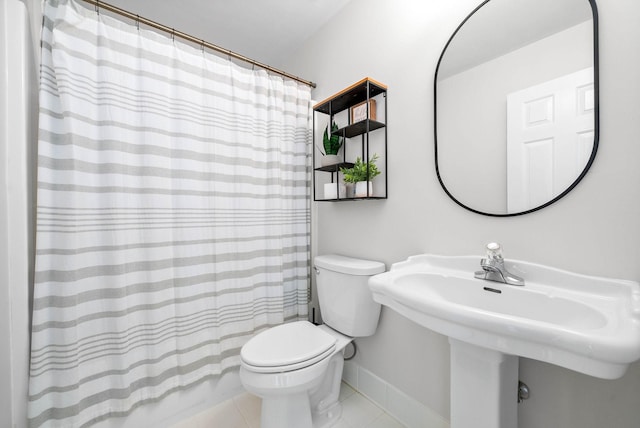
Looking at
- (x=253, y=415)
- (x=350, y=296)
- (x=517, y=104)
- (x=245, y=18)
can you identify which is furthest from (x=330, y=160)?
(x=253, y=415)

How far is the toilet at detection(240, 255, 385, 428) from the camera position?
108 centimetres

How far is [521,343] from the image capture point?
0.61 meters

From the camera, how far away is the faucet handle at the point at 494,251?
0.91m

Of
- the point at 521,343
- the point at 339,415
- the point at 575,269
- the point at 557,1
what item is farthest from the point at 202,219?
the point at 557,1

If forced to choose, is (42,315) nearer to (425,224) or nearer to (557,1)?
(425,224)

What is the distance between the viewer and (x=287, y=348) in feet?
3.97

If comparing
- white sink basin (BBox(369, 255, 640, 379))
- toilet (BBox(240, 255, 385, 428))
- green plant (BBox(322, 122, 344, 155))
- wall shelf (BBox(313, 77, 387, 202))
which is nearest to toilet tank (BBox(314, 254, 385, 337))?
toilet (BBox(240, 255, 385, 428))

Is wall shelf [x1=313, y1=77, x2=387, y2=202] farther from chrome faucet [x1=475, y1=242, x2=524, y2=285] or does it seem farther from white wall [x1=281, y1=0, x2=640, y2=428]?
chrome faucet [x1=475, y1=242, x2=524, y2=285]

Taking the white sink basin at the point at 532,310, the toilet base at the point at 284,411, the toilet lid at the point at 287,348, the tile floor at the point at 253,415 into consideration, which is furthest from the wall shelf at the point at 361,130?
the tile floor at the point at 253,415

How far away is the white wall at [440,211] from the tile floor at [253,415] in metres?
0.18

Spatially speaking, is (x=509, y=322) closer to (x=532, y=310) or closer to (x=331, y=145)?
(x=532, y=310)

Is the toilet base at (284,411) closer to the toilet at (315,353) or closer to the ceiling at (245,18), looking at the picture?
the toilet at (315,353)

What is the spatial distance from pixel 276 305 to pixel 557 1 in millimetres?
1859

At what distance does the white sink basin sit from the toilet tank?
10.2 inches
